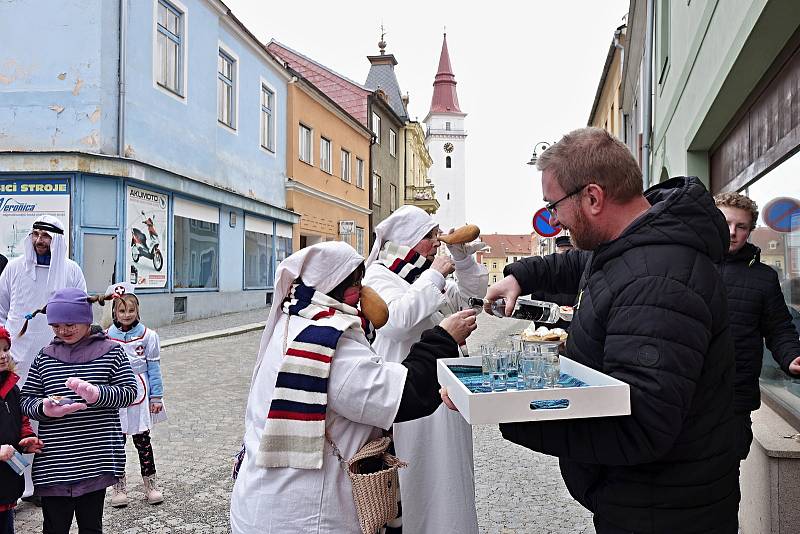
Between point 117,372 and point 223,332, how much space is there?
36.9 feet

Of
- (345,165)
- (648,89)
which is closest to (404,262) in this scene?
(648,89)

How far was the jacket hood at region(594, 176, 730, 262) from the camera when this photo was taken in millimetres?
1753

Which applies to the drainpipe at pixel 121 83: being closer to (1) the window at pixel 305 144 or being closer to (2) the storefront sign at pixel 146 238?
(2) the storefront sign at pixel 146 238

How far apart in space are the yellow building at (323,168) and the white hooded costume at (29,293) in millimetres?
18532

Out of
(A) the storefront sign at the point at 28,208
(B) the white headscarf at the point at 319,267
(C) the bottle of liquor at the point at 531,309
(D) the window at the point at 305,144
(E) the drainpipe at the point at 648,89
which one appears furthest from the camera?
(D) the window at the point at 305,144

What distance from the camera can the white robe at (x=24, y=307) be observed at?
5613 mm

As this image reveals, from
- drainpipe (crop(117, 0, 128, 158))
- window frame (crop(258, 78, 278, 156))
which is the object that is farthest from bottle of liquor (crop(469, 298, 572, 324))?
window frame (crop(258, 78, 278, 156))

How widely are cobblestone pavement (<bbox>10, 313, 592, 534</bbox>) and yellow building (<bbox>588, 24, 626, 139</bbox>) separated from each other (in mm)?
11572

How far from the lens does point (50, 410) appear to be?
11.6ft

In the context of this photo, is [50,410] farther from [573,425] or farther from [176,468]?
[573,425]

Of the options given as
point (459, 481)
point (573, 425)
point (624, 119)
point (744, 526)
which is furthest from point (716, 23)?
point (624, 119)

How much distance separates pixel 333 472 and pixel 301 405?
0.30 m

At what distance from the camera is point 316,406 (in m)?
2.30

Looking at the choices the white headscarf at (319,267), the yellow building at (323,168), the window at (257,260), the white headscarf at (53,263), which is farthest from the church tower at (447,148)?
the white headscarf at (319,267)
